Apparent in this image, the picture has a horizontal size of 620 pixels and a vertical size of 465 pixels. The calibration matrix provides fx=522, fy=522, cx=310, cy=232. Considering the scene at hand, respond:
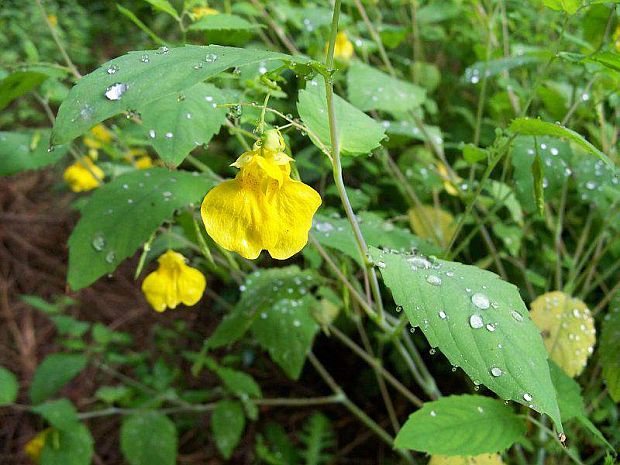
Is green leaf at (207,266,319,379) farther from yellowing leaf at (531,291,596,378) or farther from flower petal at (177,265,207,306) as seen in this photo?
yellowing leaf at (531,291,596,378)

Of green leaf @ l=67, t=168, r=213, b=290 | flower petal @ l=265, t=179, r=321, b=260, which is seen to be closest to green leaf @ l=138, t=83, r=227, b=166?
green leaf @ l=67, t=168, r=213, b=290

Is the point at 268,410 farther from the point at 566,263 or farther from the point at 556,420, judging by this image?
the point at 556,420

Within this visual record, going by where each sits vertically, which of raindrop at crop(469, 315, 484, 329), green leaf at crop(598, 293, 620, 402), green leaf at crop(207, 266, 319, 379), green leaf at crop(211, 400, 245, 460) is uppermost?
raindrop at crop(469, 315, 484, 329)

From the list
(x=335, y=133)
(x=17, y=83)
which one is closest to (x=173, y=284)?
(x=17, y=83)

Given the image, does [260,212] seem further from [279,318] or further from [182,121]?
[279,318]

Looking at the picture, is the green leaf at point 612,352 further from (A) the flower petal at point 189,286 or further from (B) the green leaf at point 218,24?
(B) the green leaf at point 218,24

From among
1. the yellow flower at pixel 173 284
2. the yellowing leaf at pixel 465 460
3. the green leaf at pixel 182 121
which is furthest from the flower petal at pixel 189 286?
the yellowing leaf at pixel 465 460
